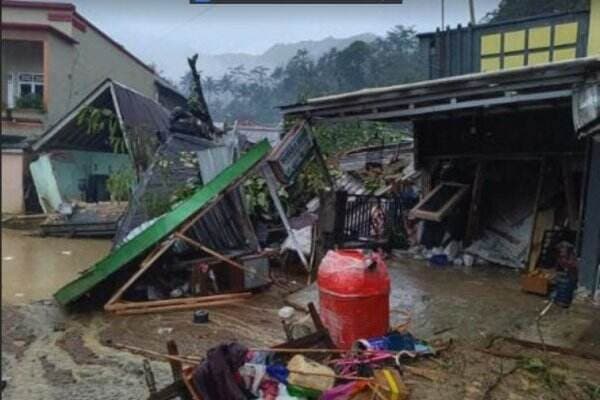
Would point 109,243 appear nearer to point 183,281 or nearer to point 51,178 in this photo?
point 51,178

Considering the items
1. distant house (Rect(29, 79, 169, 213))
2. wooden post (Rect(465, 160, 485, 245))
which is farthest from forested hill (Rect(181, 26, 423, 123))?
wooden post (Rect(465, 160, 485, 245))

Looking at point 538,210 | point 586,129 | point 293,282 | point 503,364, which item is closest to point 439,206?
point 538,210

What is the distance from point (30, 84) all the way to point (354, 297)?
57.3 ft

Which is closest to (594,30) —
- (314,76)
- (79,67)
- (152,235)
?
(152,235)

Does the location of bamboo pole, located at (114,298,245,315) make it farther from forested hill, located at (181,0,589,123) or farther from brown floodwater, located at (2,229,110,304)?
forested hill, located at (181,0,589,123)

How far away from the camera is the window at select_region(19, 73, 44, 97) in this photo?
18241 millimetres

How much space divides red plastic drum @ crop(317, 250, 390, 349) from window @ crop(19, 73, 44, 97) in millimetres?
16655

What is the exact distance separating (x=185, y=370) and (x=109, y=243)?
32.9 feet

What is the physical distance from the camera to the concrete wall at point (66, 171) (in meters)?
16.1

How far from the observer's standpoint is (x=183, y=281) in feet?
25.3

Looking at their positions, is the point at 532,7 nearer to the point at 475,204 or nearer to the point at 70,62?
the point at 475,204

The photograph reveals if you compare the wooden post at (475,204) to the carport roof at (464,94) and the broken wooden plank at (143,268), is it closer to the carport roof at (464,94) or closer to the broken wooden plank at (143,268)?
the carport roof at (464,94)

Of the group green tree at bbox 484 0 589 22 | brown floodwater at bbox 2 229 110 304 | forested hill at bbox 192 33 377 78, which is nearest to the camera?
brown floodwater at bbox 2 229 110 304

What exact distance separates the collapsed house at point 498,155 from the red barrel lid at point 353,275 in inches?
126
